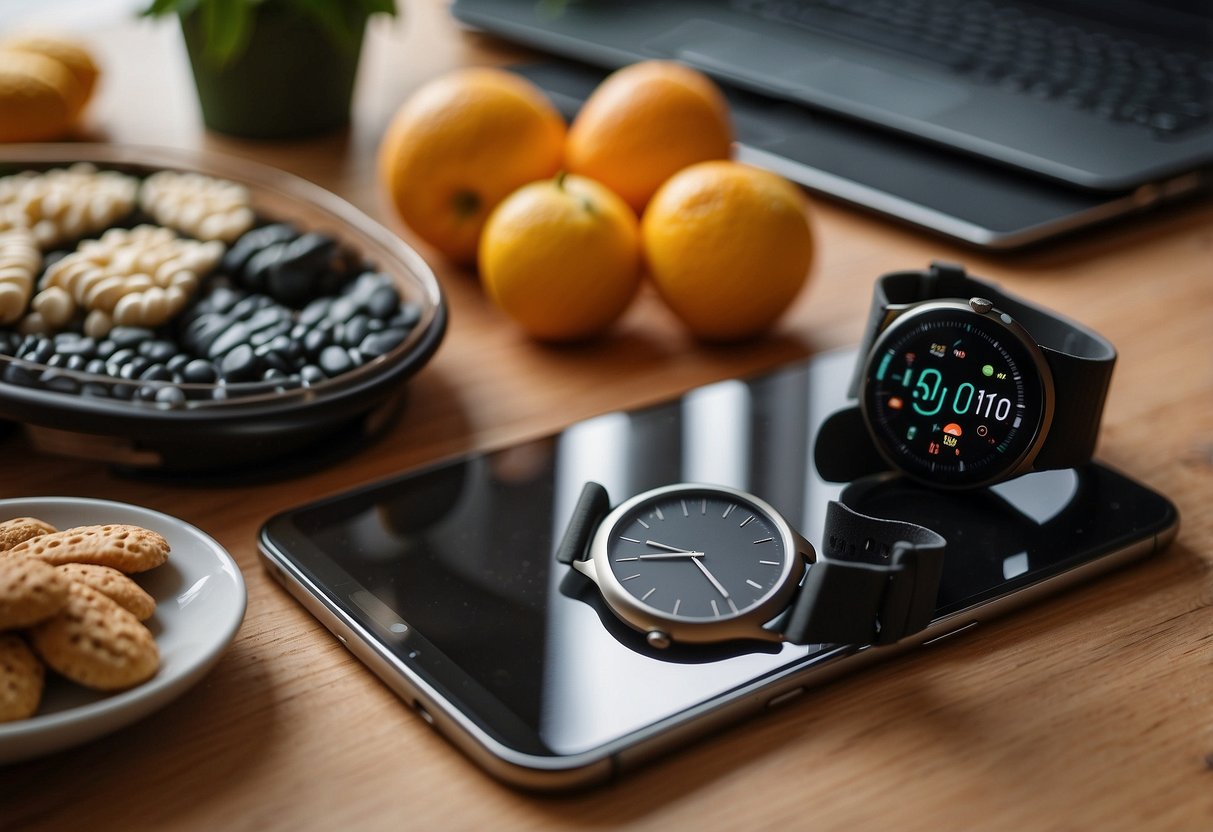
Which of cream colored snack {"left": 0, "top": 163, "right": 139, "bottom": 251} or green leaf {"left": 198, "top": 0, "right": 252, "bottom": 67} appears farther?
green leaf {"left": 198, "top": 0, "right": 252, "bottom": 67}

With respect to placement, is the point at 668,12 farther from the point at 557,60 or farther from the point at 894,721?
the point at 894,721

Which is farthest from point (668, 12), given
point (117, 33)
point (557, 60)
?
point (117, 33)

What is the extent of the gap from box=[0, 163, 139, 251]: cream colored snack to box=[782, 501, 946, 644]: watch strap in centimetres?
50

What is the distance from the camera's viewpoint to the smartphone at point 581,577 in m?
0.47

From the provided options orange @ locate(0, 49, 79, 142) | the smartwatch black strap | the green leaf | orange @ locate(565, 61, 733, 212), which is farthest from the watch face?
orange @ locate(0, 49, 79, 142)

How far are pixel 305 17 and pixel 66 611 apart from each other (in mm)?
661

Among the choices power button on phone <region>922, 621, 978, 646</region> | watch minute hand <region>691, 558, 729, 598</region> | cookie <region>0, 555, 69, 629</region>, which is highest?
cookie <region>0, 555, 69, 629</region>

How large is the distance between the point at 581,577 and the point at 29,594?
22 cm

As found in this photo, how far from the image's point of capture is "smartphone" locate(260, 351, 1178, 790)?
1.53 feet

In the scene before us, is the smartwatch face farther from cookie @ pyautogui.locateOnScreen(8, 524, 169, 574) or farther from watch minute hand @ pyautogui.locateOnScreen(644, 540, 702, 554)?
cookie @ pyautogui.locateOnScreen(8, 524, 169, 574)

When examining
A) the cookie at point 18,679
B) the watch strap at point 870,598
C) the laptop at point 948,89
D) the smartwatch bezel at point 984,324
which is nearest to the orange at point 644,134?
the laptop at point 948,89

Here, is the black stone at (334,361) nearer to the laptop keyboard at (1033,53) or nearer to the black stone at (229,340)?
the black stone at (229,340)

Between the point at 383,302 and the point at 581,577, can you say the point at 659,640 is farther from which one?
the point at 383,302

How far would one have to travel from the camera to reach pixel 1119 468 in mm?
656
